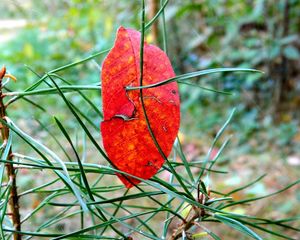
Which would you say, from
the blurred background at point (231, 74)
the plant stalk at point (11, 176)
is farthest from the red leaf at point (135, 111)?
the blurred background at point (231, 74)

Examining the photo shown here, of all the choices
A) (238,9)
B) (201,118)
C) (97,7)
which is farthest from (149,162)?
(97,7)

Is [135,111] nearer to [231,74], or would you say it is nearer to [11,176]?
[11,176]

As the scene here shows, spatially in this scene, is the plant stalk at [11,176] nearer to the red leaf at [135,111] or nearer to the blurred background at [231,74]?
the red leaf at [135,111]

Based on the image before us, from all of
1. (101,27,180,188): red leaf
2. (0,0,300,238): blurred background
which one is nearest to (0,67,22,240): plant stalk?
(101,27,180,188): red leaf

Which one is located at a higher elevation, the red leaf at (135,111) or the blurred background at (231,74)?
the blurred background at (231,74)

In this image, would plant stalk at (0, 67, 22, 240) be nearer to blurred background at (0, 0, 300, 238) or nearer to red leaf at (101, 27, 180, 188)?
red leaf at (101, 27, 180, 188)

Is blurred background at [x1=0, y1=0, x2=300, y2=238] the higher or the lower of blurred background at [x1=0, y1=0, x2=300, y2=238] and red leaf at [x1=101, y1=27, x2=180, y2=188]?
the higher

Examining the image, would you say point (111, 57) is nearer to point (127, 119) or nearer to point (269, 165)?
point (127, 119)
